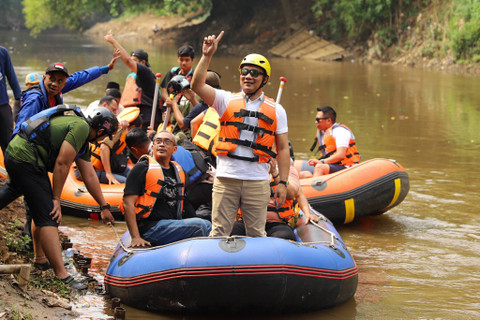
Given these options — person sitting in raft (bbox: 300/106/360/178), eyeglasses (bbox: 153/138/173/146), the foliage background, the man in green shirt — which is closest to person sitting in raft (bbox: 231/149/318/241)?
eyeglasses (bbox: 153/138/173/146)

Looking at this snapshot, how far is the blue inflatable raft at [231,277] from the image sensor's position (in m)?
5.14

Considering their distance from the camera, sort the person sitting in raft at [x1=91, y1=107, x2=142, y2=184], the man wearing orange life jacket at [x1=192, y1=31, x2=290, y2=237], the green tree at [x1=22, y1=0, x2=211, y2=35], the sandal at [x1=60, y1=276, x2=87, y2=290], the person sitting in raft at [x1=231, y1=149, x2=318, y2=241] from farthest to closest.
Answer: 1. the green tree at [x1=22, y1=0, x2=211, y2=35]
2. the person sitting in raft at [x1=91, y1=107, x2=142, y2=184]
3. the person sitting in raft at [x1=231, y1=149, x2=318, y2=241]
4. the sandal at [x1=60, y1=276, x2=87, y2=290]
5. the man wearing orange life jacket at [x1=192, y1=31, x2=290, y2=237]

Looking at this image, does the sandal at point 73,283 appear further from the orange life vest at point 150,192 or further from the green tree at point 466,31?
the green tree at point 466,31

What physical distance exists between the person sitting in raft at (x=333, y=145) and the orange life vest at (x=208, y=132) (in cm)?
141

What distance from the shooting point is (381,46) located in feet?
91.9

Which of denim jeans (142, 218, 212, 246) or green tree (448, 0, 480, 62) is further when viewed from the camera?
green tree (448, 0, 480, 62)

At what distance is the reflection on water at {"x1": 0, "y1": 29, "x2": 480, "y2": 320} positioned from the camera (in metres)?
5.96

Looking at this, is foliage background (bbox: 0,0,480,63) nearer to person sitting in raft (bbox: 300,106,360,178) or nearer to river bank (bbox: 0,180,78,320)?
person sitting in raft (bbox: 300,106,360,178)

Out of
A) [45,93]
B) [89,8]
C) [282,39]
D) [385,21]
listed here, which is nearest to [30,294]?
[45,93]

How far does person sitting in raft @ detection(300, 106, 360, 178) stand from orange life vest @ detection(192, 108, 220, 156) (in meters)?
1.41

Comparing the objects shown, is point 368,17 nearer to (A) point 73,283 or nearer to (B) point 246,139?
(B) point 246,139

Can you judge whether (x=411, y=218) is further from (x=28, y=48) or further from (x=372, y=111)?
(x=28, y=48)

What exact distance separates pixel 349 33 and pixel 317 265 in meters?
25.5

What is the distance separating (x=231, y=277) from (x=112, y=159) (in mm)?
3750
